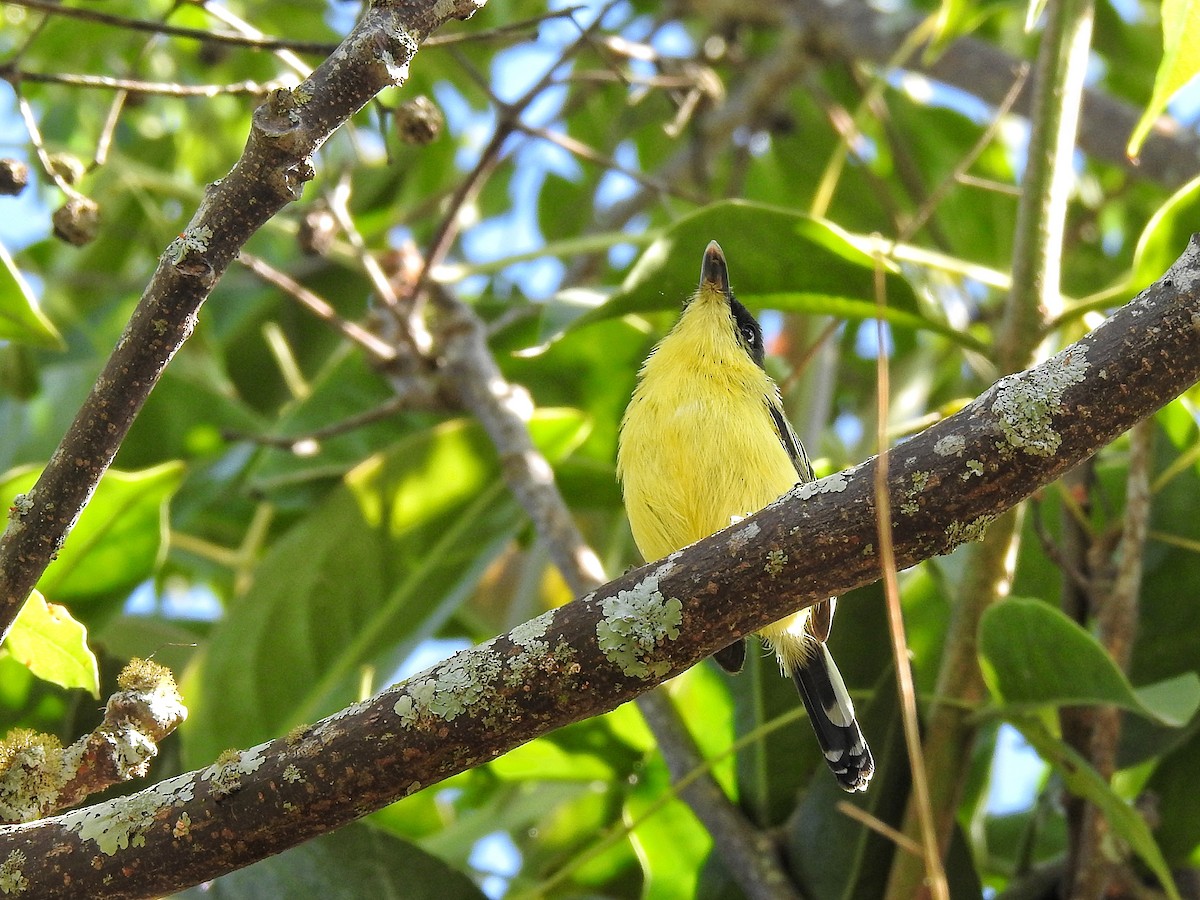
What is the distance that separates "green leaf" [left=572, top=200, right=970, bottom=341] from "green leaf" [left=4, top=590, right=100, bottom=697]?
126 cm

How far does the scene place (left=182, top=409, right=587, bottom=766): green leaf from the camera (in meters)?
3.44

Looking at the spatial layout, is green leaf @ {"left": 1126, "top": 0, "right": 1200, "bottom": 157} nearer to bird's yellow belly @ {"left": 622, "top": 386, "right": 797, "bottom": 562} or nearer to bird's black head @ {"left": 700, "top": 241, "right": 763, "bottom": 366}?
bird's black head @ {"left": 700, "top": 241, "right": 763, "bottom": 366}

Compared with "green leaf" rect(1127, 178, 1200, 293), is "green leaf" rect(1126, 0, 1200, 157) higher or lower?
lower

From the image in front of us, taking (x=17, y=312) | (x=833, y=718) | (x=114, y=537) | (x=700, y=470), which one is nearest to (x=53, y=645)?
(x=17, y=312)

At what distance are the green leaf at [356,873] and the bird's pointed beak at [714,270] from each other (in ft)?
5.05

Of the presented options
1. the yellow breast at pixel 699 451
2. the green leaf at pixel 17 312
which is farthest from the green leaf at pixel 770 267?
the green leaf at pixel 17 312

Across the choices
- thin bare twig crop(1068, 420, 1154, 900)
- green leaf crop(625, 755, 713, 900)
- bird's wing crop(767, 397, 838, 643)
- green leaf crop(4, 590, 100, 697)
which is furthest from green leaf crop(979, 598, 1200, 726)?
green leaf crop(4, 590, 100, 697)

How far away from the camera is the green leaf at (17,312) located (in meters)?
2.49

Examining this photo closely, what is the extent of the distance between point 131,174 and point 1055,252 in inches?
117

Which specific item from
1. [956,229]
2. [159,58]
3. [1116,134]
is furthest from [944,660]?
[159,58]

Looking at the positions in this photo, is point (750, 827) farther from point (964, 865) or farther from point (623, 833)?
point (964, 865)

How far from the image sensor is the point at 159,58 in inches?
225

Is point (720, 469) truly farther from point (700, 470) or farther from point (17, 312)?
point (17, 312)

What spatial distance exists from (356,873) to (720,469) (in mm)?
1263
